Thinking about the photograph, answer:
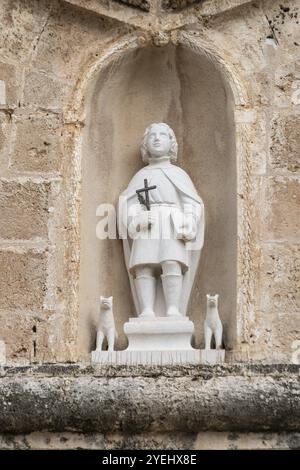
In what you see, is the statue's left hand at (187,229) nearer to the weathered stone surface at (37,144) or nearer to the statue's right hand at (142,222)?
the statue's right hand at (142,222)

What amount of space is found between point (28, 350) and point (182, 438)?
34.0 inches

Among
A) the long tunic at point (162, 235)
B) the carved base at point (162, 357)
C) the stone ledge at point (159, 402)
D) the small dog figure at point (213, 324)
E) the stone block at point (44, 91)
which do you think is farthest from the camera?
the stone block at point (44, 91)

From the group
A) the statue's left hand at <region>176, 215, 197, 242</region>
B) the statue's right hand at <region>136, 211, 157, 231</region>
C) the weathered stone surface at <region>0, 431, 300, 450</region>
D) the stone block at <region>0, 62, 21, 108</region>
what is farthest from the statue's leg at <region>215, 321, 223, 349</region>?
the stone block at <region>0, 62, 21, 108</region>

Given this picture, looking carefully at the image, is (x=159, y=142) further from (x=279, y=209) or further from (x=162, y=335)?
(x=162, y=335)

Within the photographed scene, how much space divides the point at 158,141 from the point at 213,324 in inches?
34.3

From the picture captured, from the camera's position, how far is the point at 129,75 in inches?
270

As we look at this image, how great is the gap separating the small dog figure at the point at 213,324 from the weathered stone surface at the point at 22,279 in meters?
0.68

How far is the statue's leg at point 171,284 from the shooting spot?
6332 millimetres

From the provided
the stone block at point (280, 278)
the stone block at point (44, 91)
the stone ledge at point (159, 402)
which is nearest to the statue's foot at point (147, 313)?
the stone block at point (280, 278)

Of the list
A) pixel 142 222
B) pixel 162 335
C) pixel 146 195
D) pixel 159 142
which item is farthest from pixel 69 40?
pixel 162 335

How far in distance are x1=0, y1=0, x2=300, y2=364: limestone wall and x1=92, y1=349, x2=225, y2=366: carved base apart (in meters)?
0.11

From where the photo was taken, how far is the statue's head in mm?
6625

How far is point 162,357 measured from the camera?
20.2ft

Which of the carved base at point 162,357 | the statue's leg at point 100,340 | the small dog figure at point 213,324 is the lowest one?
the carved base at point 162,357
